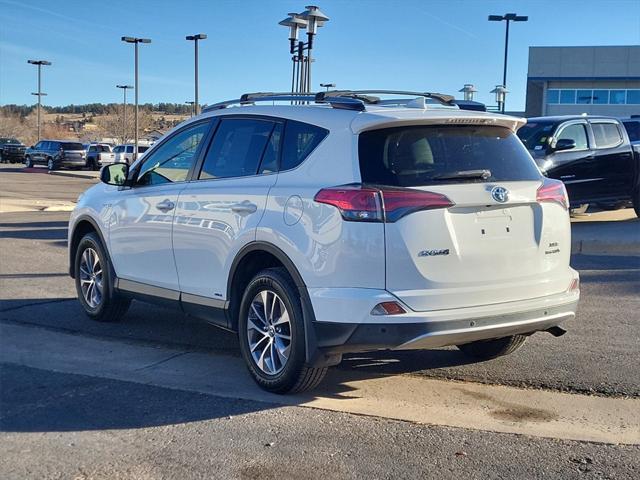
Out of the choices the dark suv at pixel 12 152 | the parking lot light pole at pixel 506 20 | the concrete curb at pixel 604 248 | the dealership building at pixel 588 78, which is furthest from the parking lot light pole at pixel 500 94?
the dark suv at pixel 12 152

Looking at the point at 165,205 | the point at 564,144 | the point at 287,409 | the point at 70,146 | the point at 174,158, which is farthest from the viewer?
the point at 70,146

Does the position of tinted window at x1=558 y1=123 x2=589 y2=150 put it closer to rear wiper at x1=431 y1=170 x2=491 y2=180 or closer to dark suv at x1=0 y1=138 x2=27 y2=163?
rear wiper at x1=431 y1=170 x2=491 y2=180

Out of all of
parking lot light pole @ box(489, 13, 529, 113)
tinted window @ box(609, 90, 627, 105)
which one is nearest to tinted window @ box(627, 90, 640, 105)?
tinted window @ box(609, 90, 627, 105)

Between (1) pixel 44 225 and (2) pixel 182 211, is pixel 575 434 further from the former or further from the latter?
(1) pixel 44 225

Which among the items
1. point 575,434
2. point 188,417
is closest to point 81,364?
point 188,417

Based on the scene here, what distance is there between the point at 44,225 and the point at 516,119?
12.2 metres

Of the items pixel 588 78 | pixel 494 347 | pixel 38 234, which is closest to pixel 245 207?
pixel 494 347

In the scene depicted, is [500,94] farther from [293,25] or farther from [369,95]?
[369,95]

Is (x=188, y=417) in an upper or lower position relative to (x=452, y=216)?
lower

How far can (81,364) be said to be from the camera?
5844 mm

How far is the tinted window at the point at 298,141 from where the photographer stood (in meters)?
4.90

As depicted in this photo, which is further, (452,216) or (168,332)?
(168,332)

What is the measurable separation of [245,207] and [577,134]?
10347mm

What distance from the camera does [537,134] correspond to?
13.6 metres
